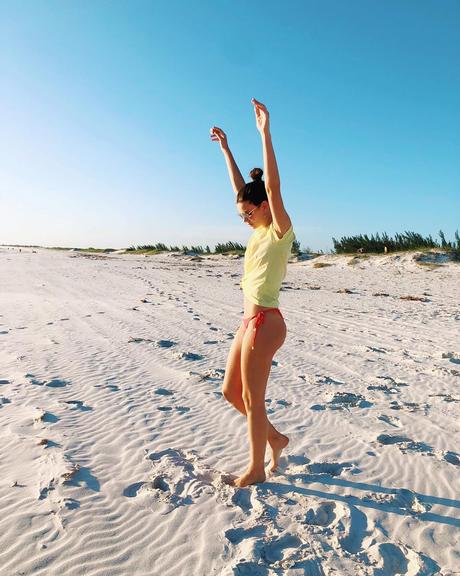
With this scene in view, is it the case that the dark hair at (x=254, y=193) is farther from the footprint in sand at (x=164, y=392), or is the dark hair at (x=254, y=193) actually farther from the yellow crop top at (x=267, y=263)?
the footprint in sand at (x=164, y=392)

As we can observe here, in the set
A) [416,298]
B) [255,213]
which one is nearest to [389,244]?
[416,298]

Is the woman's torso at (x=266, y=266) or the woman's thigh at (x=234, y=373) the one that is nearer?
the woman's torso at (x=266, y=266)

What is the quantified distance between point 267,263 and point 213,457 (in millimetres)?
1769

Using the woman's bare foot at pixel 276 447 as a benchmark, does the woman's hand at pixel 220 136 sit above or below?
above

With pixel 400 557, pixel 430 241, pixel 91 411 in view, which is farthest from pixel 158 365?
pixel 430 241

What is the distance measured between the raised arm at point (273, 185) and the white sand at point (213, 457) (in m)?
1.80

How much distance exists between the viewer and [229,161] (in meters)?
3.59

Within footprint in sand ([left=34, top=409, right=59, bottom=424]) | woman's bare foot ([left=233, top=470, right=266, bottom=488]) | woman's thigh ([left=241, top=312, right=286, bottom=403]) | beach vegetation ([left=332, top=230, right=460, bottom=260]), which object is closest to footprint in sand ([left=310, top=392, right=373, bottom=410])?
woman's bare foot ([left=233, top=470, right=266, bottom=488])

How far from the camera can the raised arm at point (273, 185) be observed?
262 centimetres

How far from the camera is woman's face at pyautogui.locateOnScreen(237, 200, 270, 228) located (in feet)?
9.55

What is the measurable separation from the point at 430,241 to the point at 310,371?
2378 centimetres

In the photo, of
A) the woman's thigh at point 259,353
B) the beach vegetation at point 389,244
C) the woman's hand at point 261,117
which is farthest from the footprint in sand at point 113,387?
the beach vegetation at point 389,244

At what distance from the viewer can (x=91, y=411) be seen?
452 centimetres

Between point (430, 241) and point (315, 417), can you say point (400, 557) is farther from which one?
point (430, 241)
